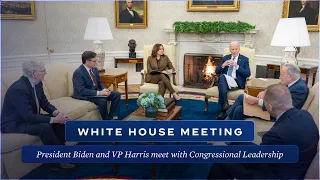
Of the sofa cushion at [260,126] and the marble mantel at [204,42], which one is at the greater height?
the marble mantel at [204,42]

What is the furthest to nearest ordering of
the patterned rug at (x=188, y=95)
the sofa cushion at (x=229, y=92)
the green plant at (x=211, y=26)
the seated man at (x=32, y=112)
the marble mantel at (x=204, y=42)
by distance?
1. the green plant at (x=211, y=26)
2. the marble mantel at (x=204, y=42)
3. the patterned rug at (x=188, y=95)
4. the sofa cushion at (x=229, y=92)
5. the seated man at (x=32, y=112)

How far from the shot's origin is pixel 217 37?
2.65 metres

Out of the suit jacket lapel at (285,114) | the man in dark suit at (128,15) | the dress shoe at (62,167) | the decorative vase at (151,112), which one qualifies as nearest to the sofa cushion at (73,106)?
the dress shoe at (62,167)

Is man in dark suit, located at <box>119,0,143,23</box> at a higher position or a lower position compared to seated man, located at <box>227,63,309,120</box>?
higher

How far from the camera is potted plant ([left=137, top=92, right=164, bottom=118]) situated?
213 cm

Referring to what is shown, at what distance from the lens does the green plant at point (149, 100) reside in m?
2.21

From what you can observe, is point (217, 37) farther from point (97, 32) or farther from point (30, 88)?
point (30, 88)

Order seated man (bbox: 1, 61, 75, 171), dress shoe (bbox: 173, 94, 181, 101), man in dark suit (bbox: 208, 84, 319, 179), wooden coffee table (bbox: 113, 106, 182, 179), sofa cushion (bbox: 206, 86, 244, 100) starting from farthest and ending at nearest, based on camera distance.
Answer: dress shoe (bbox: 173, 94, 181, 101), sofa cushion (bbox: 206, 86, 244, 100), wooden coffee table (bbox: 113, 106, 182, 179), seated man (bbox: 1, 61, 75, 171), man in dark suit (bbox: 208, 84, 319, 179)

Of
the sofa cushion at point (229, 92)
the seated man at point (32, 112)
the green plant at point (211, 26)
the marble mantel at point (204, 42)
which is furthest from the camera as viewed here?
the green plant at point (211, 26)

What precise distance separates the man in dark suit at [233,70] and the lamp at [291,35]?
247mm

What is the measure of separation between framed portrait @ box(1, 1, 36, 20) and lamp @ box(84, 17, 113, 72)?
332 millimetres

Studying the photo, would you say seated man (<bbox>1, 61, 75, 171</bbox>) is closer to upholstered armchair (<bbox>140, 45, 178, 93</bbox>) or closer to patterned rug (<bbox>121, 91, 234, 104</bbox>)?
patterned rug (<bbox>121, 91, 234, 104</bbox>)

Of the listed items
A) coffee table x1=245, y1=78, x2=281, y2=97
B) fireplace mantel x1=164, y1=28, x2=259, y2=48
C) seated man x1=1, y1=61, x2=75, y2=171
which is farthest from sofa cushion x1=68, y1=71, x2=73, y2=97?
coffee table x1=245, y1=78, x2=281, y2=97

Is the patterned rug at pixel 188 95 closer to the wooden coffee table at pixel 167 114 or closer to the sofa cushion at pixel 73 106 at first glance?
the wooden coffee table at pixel 167 114
